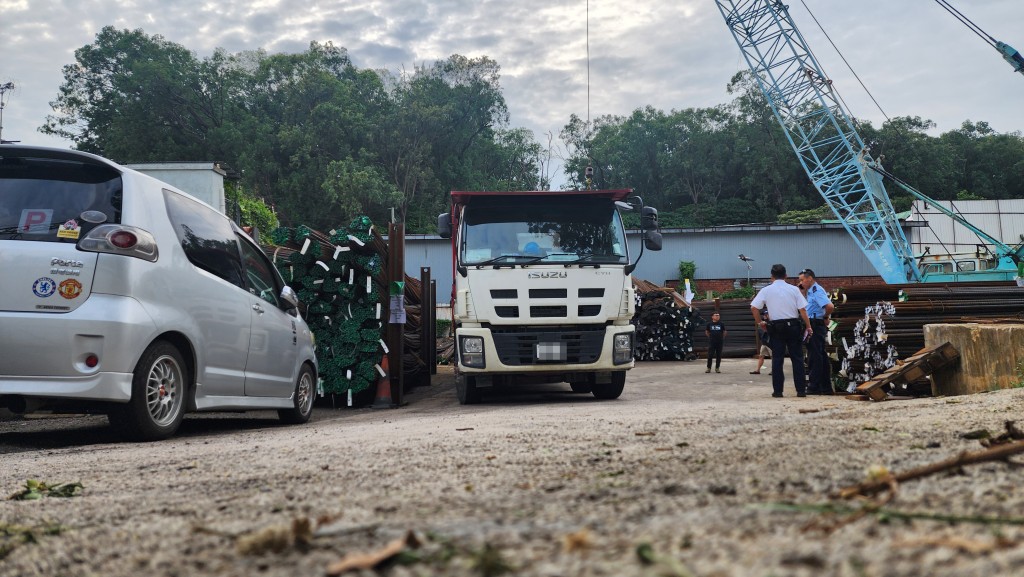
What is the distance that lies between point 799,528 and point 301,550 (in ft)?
3.52

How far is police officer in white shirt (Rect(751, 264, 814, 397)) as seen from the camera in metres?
10.9

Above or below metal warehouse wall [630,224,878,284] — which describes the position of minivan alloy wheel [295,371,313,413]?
below

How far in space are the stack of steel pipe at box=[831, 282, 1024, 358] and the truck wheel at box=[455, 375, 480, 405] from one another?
18.2 ft

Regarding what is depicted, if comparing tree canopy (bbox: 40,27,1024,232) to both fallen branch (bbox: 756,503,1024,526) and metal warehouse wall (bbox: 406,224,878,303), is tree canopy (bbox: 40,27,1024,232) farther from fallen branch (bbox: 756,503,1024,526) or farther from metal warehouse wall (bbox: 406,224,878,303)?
fallen branch (bbox: 756,503,1024,526)

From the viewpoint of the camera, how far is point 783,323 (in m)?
11.0

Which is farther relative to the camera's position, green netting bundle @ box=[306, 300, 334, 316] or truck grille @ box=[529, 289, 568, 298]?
green netting bundle @ box=[306, 300, 334, 316]

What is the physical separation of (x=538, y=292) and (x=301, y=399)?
124 inches

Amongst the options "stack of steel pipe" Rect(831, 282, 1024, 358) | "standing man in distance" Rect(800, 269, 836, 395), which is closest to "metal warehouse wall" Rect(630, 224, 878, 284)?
"stack of steel pipe" Rect(831, 282, 1024, 358)

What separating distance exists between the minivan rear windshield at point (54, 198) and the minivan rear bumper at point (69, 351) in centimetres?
53

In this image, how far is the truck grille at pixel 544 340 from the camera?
395 inches

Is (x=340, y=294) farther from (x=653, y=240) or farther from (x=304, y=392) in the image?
(x=653, y=240)

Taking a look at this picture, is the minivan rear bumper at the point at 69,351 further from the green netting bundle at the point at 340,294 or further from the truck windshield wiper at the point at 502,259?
the green netting bundle at the point at 340,294

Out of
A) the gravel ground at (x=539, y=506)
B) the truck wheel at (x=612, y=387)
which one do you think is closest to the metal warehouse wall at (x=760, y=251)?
the truck wheel at (x=612, y=387)

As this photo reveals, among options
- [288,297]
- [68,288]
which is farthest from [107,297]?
[288,297]
